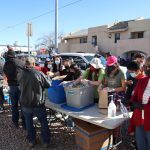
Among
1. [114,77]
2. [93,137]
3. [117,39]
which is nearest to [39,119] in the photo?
[93,137]

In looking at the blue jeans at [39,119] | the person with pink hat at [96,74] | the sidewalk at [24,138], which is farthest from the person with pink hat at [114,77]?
the sidewalk at [24,138]

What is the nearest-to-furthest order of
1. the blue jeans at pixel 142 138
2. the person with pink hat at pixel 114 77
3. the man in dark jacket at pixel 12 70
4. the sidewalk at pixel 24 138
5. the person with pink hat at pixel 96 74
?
the blue jeans at pixel 142 138, the person with pink hat at pixel 114 77, the person with pink hat at pixel 96 74, the sidewalk at pixel 24 138, the man in dark jacket at pixel 12 70

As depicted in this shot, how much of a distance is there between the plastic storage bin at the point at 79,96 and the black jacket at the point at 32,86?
0.41m

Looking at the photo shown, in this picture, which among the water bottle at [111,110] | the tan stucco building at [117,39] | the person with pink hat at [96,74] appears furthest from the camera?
the tan stucco building at [117,39]

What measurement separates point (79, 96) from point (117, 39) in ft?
83.4

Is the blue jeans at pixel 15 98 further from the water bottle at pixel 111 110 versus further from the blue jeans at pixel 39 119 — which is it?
the water bottle at pixel 111 110

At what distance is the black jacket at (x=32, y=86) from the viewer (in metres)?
3.82

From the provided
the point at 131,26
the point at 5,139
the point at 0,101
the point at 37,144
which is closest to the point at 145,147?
the point at 37,144

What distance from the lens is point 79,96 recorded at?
3.66 metres

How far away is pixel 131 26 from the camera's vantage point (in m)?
25.9

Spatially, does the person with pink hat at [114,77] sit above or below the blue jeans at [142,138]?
above

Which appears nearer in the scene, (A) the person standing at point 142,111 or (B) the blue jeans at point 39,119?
(A) the person standing at point 142,111

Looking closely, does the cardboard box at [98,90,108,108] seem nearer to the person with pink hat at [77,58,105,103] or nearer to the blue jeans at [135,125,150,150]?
the person with pink hat at [77,58,105,103]

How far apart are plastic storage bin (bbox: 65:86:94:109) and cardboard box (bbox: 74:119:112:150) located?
382 millimetres
